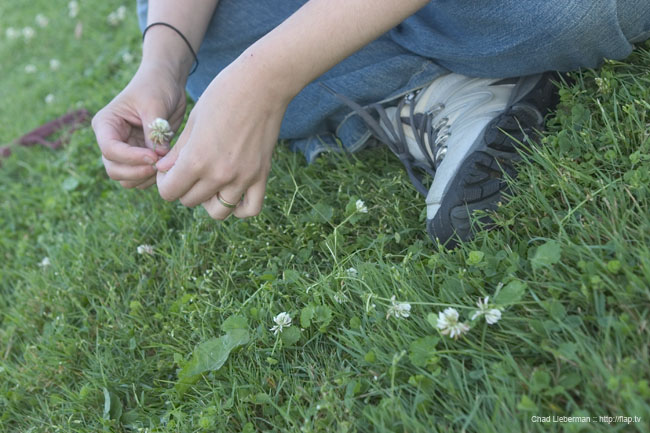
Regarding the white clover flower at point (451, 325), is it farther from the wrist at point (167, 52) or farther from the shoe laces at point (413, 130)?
the wrist at point (167, 52)

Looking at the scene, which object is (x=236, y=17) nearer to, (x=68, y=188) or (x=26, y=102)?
(x=68, y=188)

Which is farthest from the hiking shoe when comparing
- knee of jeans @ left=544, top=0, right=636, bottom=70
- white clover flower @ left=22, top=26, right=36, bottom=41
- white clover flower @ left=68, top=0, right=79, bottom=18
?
white clover flower @ left=22, top=26, right=36, bottom=41

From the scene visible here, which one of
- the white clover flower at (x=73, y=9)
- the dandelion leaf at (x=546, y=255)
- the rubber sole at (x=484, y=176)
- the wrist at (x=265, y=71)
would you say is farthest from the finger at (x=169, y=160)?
the white clover flower at (x=73, y=9)

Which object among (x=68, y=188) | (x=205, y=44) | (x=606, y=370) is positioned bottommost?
(x=606, y=370)

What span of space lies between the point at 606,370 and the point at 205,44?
1.63 meters

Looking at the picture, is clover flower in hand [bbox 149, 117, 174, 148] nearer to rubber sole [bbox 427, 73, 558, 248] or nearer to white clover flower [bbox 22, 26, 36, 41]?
rubber sole [bbox 427, 73, 558, 248]

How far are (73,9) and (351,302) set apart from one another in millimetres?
3817

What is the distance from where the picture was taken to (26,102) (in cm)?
355

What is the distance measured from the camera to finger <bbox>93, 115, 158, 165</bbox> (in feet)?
5.22

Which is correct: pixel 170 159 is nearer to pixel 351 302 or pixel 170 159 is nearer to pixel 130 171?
pixel 130 171

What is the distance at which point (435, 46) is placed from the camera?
168cm

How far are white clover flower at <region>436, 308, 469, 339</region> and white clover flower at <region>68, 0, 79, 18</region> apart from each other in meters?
3.98

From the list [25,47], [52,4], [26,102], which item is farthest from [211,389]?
[52,4]

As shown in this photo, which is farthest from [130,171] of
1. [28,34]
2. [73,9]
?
[28,34]
